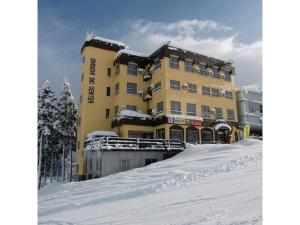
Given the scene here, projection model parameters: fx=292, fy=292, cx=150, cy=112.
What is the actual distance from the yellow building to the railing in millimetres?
1417

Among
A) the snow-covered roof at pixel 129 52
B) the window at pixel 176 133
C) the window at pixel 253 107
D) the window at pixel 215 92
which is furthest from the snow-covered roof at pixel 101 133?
the window at pixel 253 107

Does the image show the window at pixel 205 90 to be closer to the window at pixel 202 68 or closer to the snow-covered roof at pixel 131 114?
the window at pixel 202 68

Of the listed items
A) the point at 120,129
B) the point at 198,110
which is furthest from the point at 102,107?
the point at 198,110

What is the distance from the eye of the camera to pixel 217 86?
1130 cm

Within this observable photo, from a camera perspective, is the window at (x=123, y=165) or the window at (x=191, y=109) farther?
the window at (x=191, y=109)

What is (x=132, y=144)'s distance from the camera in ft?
26.1

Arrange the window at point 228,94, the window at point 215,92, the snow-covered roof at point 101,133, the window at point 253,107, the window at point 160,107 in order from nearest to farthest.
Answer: the snow-covered roof at point 101,133 < the window at point 160,107 < the window at point 215,92 < the window at point 228,94 < the window at point 253,107

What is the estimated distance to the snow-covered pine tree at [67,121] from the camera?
1009cm

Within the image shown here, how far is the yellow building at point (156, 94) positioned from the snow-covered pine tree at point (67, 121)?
462mm

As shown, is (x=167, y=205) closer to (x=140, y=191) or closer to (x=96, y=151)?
(x=140, y=191)

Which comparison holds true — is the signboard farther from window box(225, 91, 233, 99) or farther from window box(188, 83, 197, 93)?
window box(225, 91, 233, 99)
